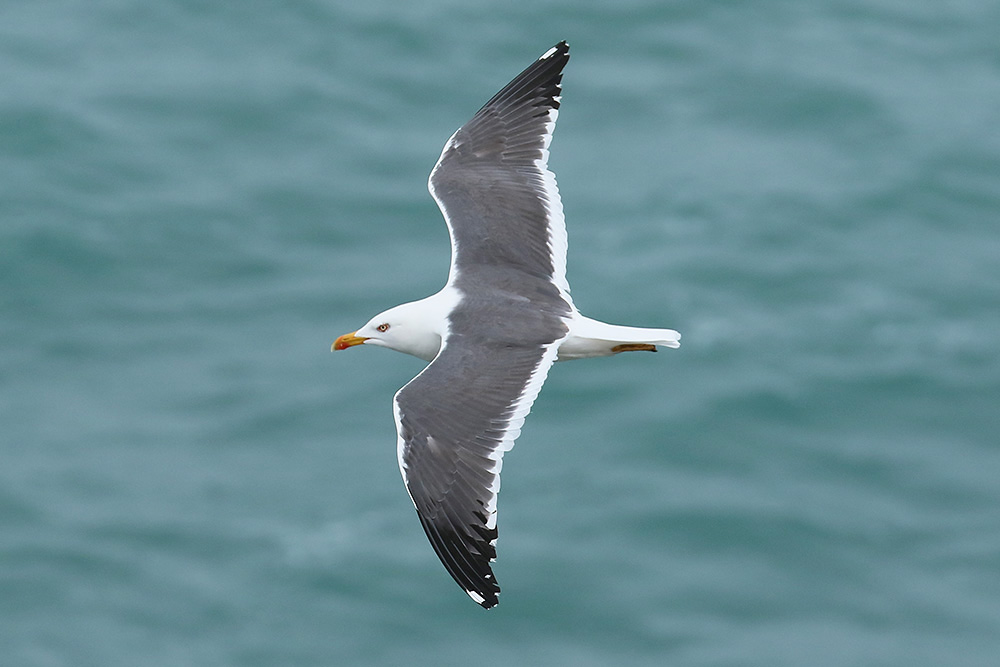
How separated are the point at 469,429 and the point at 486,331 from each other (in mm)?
1193

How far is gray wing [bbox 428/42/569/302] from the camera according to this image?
49.0 ft

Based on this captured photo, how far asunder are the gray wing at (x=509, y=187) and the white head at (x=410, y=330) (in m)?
0.51

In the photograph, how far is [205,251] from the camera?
29.4 metres

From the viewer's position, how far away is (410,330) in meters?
14.4

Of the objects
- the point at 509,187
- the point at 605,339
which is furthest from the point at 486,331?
the point at 509,187

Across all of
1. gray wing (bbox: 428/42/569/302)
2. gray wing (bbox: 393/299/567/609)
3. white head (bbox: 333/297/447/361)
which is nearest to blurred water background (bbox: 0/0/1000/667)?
gray wing (bbox: 428/42/569/302)

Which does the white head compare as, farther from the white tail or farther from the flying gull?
the white tail

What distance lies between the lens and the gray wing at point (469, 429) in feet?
41.1

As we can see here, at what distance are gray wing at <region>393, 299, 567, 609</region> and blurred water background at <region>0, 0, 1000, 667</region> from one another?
1217 centimetres

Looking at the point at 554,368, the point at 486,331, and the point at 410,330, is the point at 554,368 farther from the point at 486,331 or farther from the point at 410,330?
the point at 486,331

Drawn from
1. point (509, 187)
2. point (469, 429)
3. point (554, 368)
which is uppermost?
point (554, 368)

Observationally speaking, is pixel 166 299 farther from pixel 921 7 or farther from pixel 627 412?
pixel 921 7

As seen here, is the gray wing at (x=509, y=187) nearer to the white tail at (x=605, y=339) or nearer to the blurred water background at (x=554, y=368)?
the white tail at (x=605, y=339)

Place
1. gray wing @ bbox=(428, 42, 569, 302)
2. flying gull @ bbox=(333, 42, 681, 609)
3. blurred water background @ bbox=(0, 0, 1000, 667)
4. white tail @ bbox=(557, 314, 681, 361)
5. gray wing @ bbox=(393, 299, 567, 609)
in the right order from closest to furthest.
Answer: gray wing @ bbox=(393, 299, 567, 609) < flying gull @ bbox=(333, 42, 681, 609) < white tail @ bbox=(557, 314, 681, 361) < gray wing @ bbox=(428, 42, 569, 302) < blurred water background @ bbox=(0, 0, 1000, 667)
